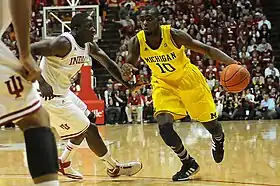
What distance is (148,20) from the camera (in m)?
5.56

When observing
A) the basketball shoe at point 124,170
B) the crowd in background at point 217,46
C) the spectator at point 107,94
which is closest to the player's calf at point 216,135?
the basketball shoe at point 124,170

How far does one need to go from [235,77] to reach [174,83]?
2.09ft

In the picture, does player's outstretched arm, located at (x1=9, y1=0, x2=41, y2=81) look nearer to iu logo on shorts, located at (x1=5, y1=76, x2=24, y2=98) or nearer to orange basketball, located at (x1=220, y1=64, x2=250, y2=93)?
iu logo on shorts, located at (x1=5, y1=76, x2=24, y2=98)

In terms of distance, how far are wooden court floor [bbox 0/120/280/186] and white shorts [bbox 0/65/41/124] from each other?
286 cm

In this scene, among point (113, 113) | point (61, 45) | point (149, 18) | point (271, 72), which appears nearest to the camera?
point (61, 45)

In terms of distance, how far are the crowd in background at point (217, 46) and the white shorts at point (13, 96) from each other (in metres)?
11.6

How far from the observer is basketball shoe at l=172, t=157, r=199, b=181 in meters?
5.48

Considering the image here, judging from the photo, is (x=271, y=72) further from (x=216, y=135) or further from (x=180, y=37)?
(x=180, y=37)

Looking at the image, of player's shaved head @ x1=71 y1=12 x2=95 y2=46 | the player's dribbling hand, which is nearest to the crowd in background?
player's shaved head @ x1=71 y1=12 x2=95 y2=46

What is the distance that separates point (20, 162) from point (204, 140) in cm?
358

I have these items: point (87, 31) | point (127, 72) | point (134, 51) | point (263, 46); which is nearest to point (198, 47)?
point (134, 51)

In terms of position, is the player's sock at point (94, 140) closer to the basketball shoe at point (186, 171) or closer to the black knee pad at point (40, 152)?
the basketball shoe at point (186, 171)

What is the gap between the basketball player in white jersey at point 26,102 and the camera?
2.38 meters

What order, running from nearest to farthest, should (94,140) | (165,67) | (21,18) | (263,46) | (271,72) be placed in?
(21,18) → (94,140) → (165,67) → (271,72) → (263,46)
